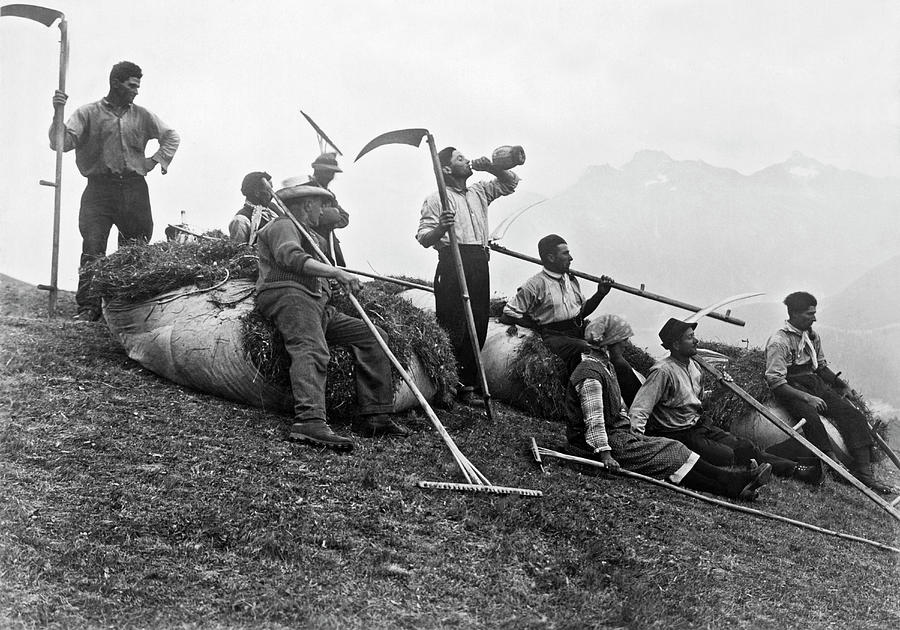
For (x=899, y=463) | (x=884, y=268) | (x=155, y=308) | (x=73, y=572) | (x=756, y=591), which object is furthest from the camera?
(x=884, y=268)

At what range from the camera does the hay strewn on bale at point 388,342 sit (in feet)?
15.4

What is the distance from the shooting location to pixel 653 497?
458 centimetres

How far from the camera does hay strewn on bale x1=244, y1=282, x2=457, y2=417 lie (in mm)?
4701

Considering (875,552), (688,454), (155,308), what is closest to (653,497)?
Result: (688,454)

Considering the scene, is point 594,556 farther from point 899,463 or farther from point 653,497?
point 899,463

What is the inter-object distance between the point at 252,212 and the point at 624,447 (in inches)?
149

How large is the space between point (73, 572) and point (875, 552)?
4062mm

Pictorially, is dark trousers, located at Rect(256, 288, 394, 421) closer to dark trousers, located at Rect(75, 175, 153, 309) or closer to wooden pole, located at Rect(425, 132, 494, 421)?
wooden pole, located at Rect(425, 132, 494, 421)

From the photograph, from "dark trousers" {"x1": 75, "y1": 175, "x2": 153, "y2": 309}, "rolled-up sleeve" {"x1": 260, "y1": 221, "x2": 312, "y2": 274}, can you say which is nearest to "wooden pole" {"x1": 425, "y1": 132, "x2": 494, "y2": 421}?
"rolled-up sleeve" {"x1": 260, "y1": 221, "x2": 312, "y2": 274}

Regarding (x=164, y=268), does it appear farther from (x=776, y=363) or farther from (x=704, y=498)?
(x=776, y=363)

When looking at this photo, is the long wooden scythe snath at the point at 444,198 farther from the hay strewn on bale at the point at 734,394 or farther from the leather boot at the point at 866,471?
the leather boot at the point at 866,471

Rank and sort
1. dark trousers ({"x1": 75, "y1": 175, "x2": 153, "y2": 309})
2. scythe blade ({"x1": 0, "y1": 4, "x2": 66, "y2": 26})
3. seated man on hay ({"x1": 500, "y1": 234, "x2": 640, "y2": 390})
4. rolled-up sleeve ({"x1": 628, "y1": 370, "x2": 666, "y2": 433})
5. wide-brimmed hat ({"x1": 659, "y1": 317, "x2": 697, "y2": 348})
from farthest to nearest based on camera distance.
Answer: seated man on hay ({"x1": 500, "y1": 234, "x2": 640, "y2": 390}) < scythe blade ({"x1": 0, "y1": 4, "x2": 66, "y2": 26}) < dark trousers ({"x1": 75, "y1": 175, "x2": 153, "y2": 309}) < wide-brimmed hat ({"x1": 659, "y1": 317, "x2": 697, "y2": 348}) < rolled-up sleeve ({"x1": 628, "y1": 370, "x2": 666, "y2": 433})

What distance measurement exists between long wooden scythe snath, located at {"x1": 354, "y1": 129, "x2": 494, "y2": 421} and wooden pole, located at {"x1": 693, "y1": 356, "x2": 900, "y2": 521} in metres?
Result: 1.57

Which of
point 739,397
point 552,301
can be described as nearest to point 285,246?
point 552,301
